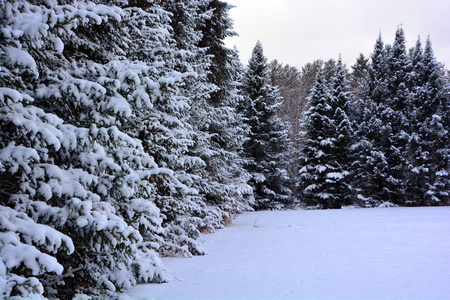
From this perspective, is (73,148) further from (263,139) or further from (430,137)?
(430,137)

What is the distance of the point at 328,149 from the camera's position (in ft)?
81.7

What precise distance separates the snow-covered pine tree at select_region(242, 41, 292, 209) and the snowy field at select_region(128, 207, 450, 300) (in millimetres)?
12161

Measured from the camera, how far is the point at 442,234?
995 centimetres

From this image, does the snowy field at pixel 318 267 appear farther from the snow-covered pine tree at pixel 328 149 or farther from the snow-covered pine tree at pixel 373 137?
the snow-covered pine tree at pixel 328 149

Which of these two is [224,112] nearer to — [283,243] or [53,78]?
[283,243]

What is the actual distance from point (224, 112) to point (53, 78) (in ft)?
28.3

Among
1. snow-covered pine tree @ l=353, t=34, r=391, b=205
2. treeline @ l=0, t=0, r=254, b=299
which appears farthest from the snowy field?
snow-covered pine tree @ l=353, t=34, r=391, b=205

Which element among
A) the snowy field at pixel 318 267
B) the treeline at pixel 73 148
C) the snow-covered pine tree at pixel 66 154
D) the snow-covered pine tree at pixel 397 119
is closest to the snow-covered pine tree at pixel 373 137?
the snow-covered pine tree at pixel 397 119

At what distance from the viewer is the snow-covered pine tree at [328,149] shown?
80.2 feet

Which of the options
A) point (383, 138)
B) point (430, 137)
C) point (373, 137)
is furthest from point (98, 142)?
point (430, 137)

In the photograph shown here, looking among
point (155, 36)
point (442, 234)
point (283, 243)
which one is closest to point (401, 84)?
point (442, 234)

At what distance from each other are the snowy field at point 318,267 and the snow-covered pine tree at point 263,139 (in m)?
12.2

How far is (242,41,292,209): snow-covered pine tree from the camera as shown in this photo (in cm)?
2366

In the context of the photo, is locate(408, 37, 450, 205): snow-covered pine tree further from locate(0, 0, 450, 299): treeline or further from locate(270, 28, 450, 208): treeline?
locate(0, 0, 450, 299): treeline
